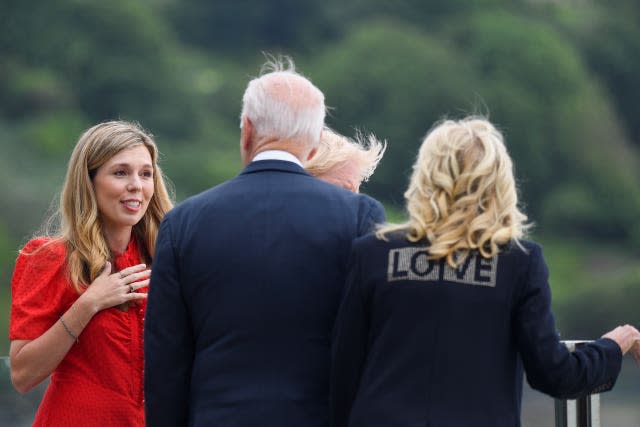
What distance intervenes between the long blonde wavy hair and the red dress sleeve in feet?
0.11

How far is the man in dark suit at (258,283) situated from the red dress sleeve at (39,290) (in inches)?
20.6

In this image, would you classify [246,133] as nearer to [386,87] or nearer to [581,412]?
[581,412]

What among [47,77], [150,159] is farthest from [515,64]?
[150,159]

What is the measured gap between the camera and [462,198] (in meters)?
2.75

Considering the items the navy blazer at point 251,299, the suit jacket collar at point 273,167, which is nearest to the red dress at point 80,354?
the navy blazer at point 251,299

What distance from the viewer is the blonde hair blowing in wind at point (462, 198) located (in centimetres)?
274

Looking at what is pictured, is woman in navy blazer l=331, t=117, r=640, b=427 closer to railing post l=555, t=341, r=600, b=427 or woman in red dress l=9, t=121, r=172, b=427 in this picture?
woman in red dress l=9, t=121, r=172, b=427

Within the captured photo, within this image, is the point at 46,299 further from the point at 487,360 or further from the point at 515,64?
the point at 515,64

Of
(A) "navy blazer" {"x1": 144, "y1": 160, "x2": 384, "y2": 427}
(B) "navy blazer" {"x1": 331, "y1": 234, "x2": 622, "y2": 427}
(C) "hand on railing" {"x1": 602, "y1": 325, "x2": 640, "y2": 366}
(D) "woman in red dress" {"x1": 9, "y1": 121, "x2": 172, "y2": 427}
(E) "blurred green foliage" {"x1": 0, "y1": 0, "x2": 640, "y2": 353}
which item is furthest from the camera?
(E) "blurred green foliage" {"x1": 0, "y1": 0, "x2": 640, "y2": 353}

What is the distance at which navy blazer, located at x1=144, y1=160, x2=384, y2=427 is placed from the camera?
2900 millimetres

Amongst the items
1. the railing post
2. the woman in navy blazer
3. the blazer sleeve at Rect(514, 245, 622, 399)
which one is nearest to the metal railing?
the railing post

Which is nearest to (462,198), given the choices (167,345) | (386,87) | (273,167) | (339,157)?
(273,167)

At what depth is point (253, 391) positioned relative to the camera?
2.89 m

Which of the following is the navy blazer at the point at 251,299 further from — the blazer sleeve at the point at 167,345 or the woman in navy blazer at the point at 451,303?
the woman in navy blazer at the point at 451,303
